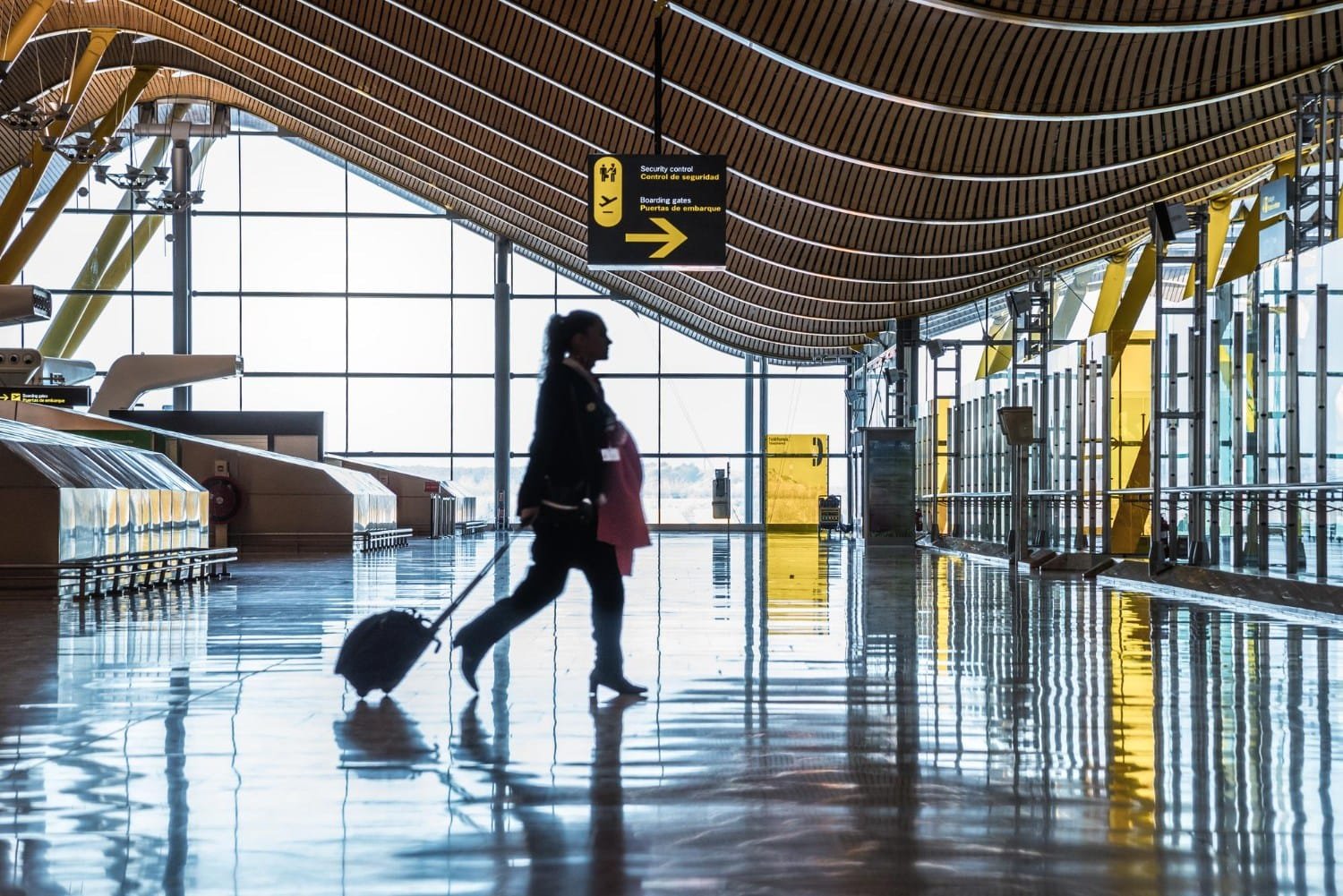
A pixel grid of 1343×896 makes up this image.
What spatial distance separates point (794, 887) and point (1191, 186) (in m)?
23.5

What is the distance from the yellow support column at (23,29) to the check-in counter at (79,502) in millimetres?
13820

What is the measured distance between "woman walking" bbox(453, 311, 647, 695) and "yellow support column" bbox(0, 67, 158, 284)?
36.8m

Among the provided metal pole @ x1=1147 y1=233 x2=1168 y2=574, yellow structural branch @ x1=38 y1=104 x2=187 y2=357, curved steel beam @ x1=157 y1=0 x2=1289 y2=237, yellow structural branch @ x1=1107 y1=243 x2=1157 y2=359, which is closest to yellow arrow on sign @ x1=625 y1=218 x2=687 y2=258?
metal pole @ x1=1147 y1=233 x2=1168 y2=574

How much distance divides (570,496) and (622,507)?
→ 0.27 metres

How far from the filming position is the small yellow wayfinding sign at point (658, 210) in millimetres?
17750

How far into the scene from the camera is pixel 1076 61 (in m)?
19.4

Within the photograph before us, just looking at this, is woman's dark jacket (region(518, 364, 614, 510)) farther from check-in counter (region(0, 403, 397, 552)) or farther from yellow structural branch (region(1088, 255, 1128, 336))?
yellow structural branch (region(1088, 255, 1128, 336))

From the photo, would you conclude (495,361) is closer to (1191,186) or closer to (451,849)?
(1191,186)

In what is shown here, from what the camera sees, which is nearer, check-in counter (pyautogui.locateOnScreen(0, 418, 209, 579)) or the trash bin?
check-in counter (pyautogui.locateOnScreen(0, 418, 209, 579))

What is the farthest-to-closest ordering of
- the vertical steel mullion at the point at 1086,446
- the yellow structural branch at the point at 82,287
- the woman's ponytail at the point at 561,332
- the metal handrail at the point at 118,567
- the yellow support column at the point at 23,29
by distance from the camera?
the yellow structural branch at the point at 82,287
the yellow support column at the point at 23,29
the vertical steel mullion at the point at 1086,446
the metal handrail at the point at 118,567
the woman's ponytail at the point at 561,332

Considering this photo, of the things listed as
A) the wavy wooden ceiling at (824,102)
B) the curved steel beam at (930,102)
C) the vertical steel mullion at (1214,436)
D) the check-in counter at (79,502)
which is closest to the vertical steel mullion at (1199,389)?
the vertical steel mullion at (1214,436)

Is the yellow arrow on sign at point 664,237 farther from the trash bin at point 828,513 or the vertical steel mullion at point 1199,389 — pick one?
the trash bin at point 828,513

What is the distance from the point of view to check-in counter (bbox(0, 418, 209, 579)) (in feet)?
43.1

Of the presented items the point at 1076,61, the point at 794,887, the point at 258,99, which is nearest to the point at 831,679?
the point at 794,887
